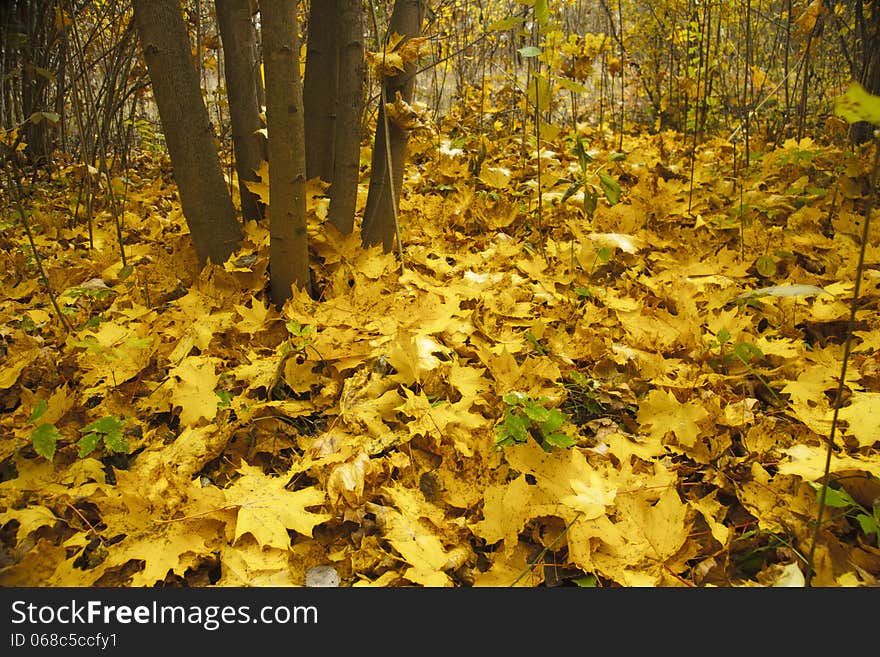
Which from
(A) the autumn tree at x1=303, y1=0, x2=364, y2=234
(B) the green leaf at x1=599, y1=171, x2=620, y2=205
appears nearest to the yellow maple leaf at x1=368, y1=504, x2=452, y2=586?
→ (B) the green leaf at x1=599, y1=171, x2=620, y2=205

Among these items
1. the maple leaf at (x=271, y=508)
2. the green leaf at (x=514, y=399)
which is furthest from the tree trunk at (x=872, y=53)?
the maple leaf at (x=271, y=508)

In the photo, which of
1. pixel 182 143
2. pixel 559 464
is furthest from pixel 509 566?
pixel 182 143

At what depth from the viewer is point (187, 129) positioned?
1651 mm

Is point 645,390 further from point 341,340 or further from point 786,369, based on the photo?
point 341,340

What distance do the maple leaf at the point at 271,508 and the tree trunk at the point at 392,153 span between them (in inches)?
42.4

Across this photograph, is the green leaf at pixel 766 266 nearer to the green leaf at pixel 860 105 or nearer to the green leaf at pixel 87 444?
the green leaf at pixel 860 105

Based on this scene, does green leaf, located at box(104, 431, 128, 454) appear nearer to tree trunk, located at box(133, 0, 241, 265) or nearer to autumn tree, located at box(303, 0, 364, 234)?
tree trunk, located at box(133, 0, 241, 265)

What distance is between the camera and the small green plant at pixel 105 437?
1171mm

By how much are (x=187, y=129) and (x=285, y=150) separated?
0.39 m

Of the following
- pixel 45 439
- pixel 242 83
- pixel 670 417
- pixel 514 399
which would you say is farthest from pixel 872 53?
pixel 45 439

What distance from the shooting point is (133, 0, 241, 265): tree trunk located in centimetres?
150

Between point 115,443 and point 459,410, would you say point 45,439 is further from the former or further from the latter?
point 459,410

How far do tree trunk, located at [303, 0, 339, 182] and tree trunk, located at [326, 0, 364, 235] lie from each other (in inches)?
1.0

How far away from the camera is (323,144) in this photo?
1976mm
